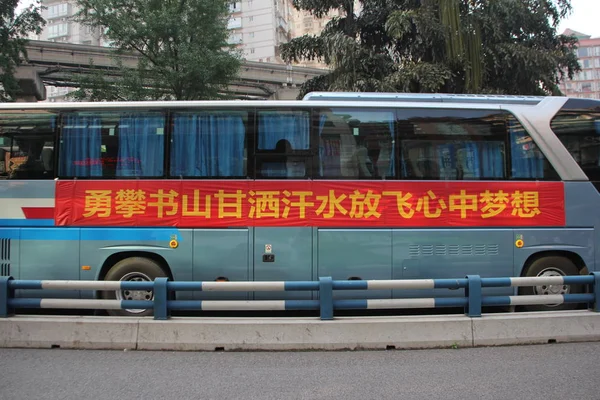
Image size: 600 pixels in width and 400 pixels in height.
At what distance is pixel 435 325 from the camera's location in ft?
18.5

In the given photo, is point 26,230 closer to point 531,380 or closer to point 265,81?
point 531,380

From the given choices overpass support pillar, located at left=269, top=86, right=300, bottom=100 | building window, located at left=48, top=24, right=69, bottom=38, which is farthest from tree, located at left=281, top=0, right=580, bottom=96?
building window, located at left=48, top=24, right=69, bottom=38

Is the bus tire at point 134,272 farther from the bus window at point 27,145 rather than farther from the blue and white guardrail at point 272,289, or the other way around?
the bus window at point 27,145

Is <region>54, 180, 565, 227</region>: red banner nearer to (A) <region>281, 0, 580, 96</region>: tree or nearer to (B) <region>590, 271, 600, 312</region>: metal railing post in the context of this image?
(B) <region>590, 271, 600, 312</region>: metal railing post

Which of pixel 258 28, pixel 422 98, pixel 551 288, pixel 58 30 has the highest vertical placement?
pixel 58 30

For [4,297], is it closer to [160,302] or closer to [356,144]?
[160,302]

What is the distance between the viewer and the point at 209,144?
7180 mm

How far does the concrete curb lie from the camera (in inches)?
219

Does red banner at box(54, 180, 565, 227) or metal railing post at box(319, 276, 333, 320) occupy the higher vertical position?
red banner at box(54, 180, 565, 227)

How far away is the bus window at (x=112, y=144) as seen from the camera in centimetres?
712

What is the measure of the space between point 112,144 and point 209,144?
159cm

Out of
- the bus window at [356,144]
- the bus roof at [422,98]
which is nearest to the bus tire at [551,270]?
the bus roof at [422,98]

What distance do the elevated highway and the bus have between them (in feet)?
49.1

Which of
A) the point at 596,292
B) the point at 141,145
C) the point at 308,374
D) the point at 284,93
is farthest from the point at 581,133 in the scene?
the point at 284,93
